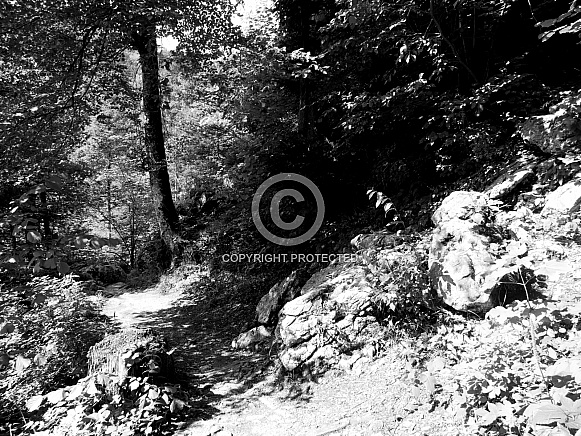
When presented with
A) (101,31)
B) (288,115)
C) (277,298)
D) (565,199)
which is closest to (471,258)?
(565,199)

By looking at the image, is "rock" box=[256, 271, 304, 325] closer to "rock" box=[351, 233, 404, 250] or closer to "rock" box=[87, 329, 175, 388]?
"rock" box=[351, 233, 404, 250]

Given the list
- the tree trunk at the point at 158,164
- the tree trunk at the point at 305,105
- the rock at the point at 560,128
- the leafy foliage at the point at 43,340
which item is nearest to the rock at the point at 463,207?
the rock at the point at 560,128

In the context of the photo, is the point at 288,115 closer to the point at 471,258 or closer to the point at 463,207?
the point at 463,207

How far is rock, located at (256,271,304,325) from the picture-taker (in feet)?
18.5

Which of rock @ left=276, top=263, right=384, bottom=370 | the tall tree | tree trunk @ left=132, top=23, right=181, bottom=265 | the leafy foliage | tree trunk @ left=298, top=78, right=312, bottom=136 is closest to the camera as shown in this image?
the leafy foliage

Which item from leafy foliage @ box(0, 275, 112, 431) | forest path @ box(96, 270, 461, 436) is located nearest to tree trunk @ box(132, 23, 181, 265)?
forest path @ box(96, 270, 461, 436)

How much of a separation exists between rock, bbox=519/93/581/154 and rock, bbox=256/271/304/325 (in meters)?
3.93

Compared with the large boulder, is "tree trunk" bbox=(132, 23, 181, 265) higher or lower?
higher

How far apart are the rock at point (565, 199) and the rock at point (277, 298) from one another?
3474 mm

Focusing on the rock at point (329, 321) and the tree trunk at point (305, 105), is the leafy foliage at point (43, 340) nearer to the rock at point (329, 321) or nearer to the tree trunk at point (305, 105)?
the rock at point (329, 321)

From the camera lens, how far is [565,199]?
402cm

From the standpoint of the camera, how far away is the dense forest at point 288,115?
461cm

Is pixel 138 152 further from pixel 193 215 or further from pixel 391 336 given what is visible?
pixel 391 336

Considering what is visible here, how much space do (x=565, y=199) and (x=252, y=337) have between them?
4467 millimetres
